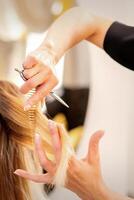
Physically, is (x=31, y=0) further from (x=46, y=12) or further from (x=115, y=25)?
(x=115, y=25)

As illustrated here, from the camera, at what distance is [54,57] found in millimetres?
1410

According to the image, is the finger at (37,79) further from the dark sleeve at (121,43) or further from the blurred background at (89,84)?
the dark sleeve at (121,43)

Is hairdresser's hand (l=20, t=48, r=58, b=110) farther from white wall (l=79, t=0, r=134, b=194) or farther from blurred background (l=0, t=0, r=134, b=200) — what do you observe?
white wall (l=79, t=0, r=134, b=194)

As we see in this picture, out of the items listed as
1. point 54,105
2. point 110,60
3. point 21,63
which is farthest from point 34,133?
point 110,60

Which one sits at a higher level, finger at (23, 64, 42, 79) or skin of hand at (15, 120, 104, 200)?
finger at (23, 64, 42, 79)

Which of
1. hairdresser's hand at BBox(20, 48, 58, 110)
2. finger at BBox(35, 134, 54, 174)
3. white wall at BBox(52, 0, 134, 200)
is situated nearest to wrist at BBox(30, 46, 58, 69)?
hairdresser's hand at BBox(20, 48, 58, 110)

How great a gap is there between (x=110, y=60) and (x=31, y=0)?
36cm

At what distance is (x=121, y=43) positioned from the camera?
137 cm

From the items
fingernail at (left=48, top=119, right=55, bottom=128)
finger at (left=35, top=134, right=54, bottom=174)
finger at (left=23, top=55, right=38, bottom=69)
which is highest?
finger at (left=23, top=55, right=38, bottom=69)

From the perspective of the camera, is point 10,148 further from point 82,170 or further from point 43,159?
point 82,170

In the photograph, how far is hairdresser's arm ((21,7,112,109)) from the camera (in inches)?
54.8

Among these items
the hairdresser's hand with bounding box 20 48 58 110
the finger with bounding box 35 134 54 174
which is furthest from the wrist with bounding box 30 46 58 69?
the finger with bounding box 35 134 54 174

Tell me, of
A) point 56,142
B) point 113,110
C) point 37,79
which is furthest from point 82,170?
point 37,79

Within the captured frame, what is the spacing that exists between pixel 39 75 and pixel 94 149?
32cm
